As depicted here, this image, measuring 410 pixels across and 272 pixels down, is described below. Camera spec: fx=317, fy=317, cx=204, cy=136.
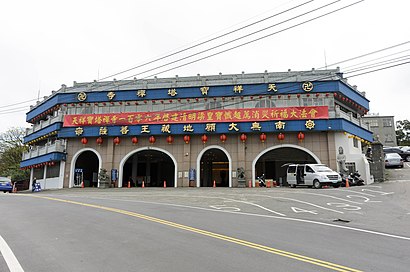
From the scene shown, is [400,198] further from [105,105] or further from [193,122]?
[105,105]

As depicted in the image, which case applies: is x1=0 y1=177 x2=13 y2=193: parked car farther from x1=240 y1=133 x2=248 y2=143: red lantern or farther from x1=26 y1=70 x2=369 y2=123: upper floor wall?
x1=240 y1=133 x2=248 y2=143: red lantern

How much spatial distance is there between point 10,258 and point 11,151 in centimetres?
5201

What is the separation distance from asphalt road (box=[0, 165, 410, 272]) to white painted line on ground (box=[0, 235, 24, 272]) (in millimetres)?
91

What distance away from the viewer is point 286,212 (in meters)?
13.3

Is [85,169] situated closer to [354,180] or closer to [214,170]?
[214,170]

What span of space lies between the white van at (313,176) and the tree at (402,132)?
49832 mm

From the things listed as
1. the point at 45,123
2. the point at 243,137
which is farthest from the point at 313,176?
the point at 45,123

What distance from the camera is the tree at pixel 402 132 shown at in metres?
64.5

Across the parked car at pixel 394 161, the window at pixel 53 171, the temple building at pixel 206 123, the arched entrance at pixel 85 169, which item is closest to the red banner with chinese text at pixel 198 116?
the temple building at pixel 206 123

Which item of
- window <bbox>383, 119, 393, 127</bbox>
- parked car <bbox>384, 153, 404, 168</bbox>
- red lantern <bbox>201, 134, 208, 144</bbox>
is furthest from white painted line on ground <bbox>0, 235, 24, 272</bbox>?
window <bbox>383, 119, 393, 127</bbox>

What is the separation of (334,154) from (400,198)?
11081mm

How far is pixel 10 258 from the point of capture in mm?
6188

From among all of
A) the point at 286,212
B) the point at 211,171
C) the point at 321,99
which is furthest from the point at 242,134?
the point at 286,212

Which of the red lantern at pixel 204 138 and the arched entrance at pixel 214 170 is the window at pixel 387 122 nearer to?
the arched entrance at pixel 214 170
